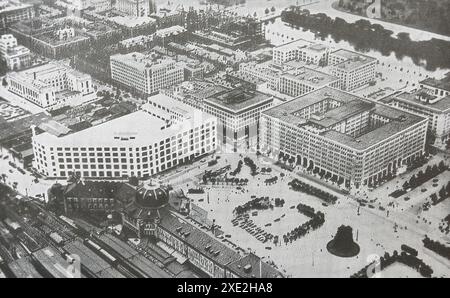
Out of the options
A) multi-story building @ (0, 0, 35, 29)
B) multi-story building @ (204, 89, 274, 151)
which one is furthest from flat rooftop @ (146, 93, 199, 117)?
multi-story building @ (0, 0, 35, 29)

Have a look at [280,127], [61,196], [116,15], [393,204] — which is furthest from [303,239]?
[116,15]

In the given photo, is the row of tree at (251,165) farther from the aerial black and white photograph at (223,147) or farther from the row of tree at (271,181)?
the row of tree at (271,181)

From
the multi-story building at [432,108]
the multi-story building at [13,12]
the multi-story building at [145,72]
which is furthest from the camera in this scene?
the multi-story building at [13,12]

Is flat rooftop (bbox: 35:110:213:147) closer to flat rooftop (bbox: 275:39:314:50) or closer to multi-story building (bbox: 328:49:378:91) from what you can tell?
multi-story building (bbox: 328:49:378:91)

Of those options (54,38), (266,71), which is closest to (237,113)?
(266,71)

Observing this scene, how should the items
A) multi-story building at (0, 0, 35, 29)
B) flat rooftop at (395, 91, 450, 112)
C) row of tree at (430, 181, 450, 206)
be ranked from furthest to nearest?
multi-story building at (0, 0, 35, 29), flat rooftop at (395, 91, 450, 112), row of tree at (430, 181, 450, 206)

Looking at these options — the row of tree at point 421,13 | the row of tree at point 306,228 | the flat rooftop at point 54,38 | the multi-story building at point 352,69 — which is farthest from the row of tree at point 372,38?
the row of tree at point 306,228
